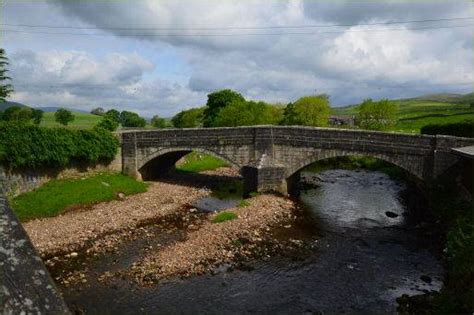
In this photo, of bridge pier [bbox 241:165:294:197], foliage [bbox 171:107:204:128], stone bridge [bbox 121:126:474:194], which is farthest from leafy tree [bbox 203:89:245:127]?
bridge pier [bbox 241:165:294:197]

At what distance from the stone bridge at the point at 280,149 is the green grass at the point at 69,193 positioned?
3590 millimetres

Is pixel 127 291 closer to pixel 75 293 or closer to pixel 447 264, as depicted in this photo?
pixel 75 293

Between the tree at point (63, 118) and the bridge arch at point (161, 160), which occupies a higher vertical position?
the tree at point (63, 118)

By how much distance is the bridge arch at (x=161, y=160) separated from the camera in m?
40.3

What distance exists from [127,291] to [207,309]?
13.4ft

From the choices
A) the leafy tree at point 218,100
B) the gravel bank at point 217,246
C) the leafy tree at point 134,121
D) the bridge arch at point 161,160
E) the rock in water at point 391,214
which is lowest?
the rock in water at point 391,214

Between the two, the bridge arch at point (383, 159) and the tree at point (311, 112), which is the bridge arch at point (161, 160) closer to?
the bridge arch at point (383, 159)

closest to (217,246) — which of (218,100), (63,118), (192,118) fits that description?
(218,100)

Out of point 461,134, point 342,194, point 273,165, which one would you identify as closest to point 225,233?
point 273,165

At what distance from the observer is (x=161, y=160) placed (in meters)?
46.7

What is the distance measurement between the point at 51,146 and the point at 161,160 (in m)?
13.8

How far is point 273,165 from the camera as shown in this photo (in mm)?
36438

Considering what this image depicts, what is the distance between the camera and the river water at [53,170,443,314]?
17422mm

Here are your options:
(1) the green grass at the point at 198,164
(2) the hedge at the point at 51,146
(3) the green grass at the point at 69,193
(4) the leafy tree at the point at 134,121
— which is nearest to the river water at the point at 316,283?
(3) the green grass at the point at 69,193
